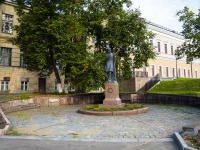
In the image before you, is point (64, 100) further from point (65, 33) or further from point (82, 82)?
point (65, 33)

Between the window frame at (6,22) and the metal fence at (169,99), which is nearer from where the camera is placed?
the metal fence at (169,99)

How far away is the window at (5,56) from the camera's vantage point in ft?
73.9

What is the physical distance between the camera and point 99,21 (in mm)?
16875

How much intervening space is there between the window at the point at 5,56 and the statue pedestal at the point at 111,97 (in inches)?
611

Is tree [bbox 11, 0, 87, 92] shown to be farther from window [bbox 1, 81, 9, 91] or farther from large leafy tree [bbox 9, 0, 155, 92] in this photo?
window [bbox 1, 81, 9, 91]

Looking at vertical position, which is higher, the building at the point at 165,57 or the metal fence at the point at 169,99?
the building at the point at 165,57

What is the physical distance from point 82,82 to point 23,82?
11475 mm

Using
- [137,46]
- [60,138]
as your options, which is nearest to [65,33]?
[137,46]

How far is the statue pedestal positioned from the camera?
40.9 feet

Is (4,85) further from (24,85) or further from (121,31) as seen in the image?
(121,31)

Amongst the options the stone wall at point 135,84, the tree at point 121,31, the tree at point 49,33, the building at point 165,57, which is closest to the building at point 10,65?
the tree at point 49,33

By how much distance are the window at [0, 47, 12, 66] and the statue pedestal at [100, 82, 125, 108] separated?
611 inches

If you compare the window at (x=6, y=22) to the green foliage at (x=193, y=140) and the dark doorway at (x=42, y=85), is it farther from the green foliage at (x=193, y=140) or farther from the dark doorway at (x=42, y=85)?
the green foliage at (x=193, y=140)

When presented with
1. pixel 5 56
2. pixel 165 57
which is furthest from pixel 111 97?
pixel 165 57
